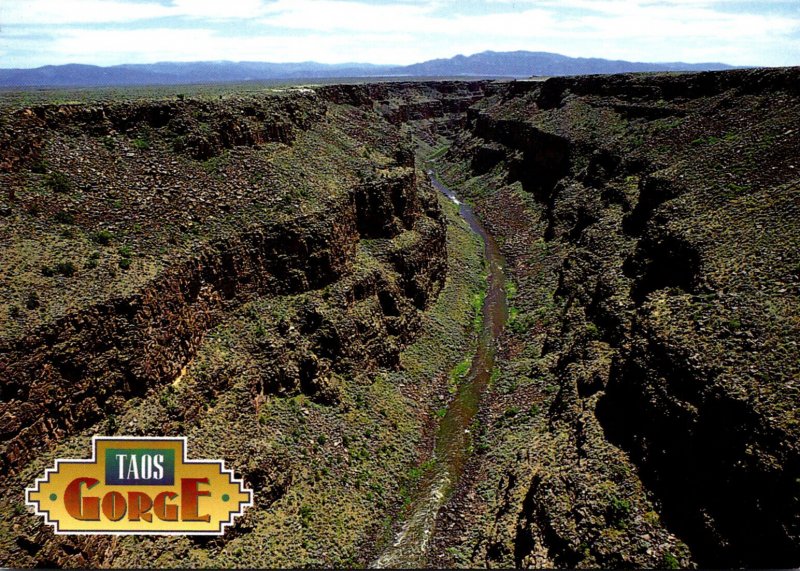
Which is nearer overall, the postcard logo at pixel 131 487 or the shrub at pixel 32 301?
the postcard logo at pixel 131 487

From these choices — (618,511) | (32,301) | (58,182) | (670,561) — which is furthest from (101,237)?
(670,561)

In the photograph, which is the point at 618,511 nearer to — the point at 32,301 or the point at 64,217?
the point at 32,301

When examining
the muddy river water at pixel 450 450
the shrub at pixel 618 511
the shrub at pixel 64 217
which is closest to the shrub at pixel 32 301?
the shrub at pixel 64 217

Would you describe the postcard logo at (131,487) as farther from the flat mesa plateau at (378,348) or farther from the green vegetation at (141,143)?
the green vegetation at (141,143)

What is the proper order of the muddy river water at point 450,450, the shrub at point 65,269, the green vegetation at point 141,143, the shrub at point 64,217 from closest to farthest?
1. the shrub at point 65,269
2. the shrub at point 64,217
3. the muddy river water at point 450,450
4. the green vegetation at point 141,143

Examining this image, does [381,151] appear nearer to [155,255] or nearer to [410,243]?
[410,243]

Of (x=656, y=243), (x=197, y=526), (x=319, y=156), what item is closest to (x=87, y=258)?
(x=197, y=526)
